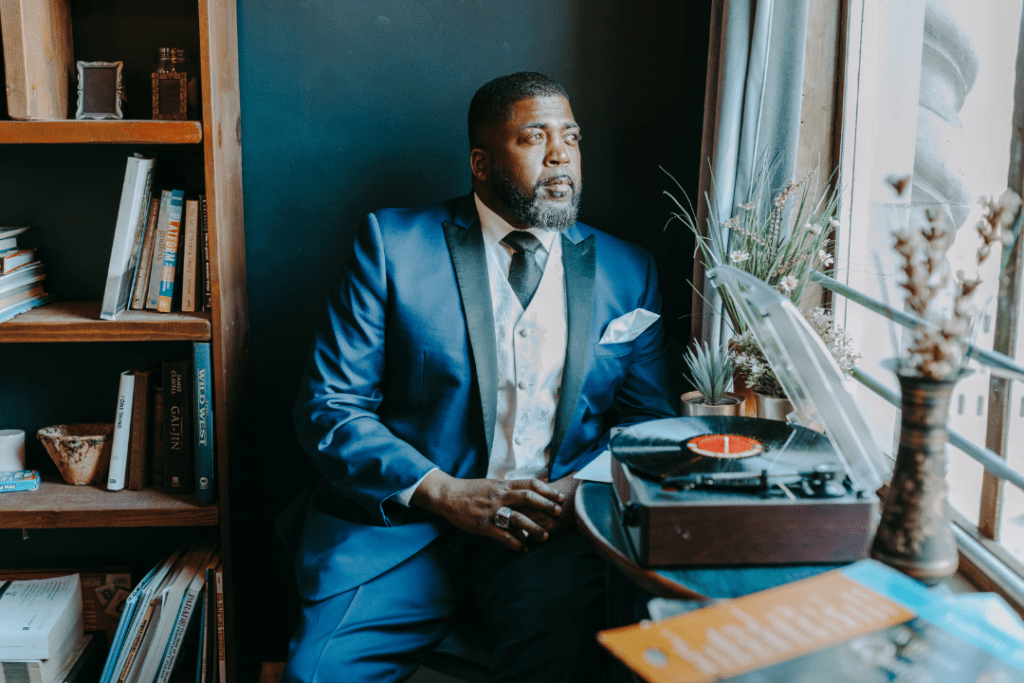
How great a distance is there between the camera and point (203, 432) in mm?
1658

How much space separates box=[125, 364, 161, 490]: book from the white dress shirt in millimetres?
786

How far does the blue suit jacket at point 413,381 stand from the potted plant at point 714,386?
0.72ft

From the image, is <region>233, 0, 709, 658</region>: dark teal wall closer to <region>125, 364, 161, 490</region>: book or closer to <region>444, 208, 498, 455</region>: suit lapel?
<region>125, 364, 161, 490</region>: book

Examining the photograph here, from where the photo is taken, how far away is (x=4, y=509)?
1598 mm

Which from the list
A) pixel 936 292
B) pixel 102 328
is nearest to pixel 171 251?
pixel 102 328

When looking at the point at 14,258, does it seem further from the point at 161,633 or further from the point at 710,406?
the point at 710,406

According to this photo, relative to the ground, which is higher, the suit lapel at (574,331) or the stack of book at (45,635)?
the suit lapel at (574,331)

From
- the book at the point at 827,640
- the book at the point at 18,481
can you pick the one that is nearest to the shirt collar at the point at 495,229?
the book at the point at 827,640

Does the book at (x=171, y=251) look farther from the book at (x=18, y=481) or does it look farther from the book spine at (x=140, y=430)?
the book at (x=18, y=481)

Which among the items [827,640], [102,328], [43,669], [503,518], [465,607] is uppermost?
[102,328]

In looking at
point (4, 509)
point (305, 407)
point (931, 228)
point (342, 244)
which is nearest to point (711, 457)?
point (931, 228)

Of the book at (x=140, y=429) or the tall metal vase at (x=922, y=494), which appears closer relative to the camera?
the tall metal vase at (x=922, y=494)

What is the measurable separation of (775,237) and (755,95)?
288 millimetres

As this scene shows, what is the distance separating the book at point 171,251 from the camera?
5.35 feet
